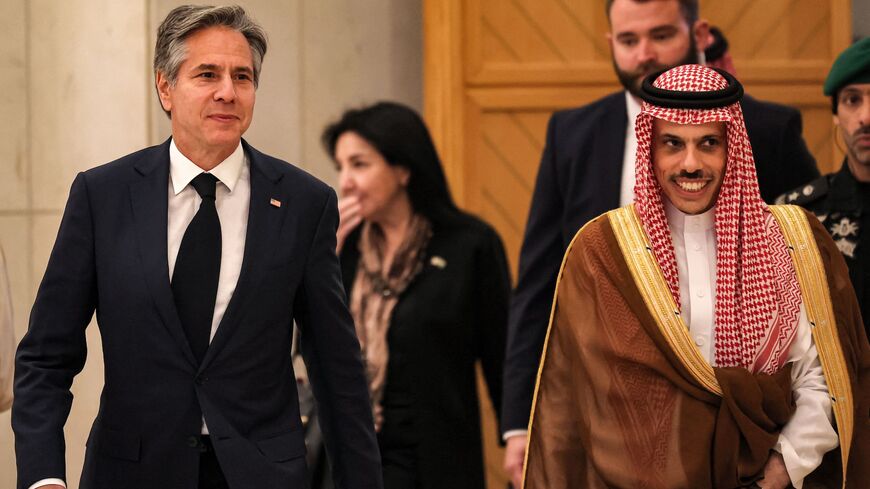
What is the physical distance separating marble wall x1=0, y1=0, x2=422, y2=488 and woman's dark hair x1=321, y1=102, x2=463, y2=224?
1.55m

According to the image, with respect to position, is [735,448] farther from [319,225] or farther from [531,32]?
[531,32]

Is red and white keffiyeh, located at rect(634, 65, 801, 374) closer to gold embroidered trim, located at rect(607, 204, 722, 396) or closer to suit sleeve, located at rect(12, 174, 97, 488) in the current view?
gold embroidered trim, located at rect(607, 204, 722, 396)

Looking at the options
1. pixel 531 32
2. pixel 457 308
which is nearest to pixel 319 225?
pixel 457 308

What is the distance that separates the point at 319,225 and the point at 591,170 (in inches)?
50.5

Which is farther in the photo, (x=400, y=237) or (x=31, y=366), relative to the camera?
(x=400, y=237)

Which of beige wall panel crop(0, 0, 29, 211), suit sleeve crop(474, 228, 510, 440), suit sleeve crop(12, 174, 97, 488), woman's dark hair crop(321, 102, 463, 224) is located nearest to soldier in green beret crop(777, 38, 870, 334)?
suit sleeve crop(474, 228, 510, 440)

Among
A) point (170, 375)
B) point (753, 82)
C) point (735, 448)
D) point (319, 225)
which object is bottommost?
point (735, 448)

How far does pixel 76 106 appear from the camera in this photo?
627 cm

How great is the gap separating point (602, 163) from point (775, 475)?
1.30 metres

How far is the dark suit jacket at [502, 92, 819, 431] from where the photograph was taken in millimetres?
4105

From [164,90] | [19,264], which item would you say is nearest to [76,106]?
[19,264]

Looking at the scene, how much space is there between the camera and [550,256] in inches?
166

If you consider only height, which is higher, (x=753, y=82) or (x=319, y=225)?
(x=753, y=82)

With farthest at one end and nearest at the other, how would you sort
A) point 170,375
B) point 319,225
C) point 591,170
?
1. point 591,170
2. point 319,225
3. point 170,375
